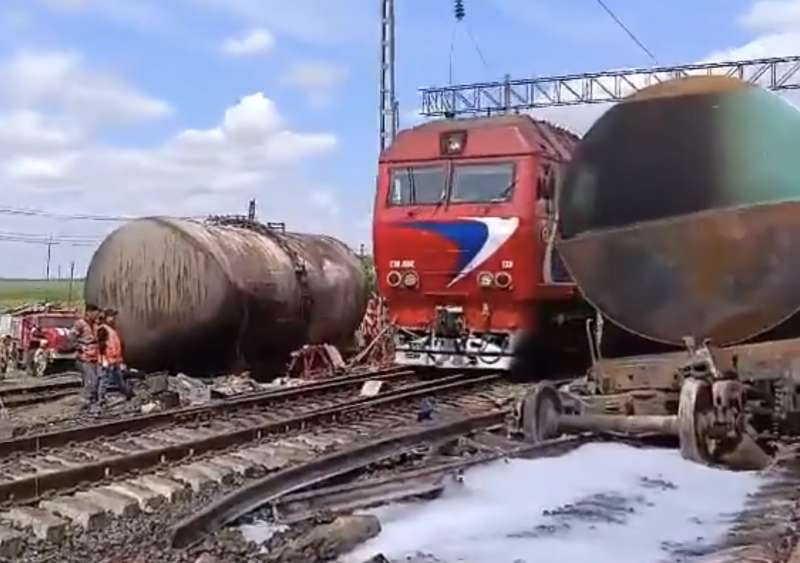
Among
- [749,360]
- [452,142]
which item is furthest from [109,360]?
[749,360]

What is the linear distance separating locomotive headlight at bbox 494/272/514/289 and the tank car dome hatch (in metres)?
4.67

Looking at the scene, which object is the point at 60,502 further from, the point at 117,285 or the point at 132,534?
the point at 117,285

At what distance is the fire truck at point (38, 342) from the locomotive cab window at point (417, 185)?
8033mm

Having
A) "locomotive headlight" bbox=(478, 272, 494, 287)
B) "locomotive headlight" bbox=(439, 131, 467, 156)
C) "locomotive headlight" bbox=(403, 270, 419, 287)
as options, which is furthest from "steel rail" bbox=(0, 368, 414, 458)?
"locomotive headlight" bbox=(439, 131, 467, 156)

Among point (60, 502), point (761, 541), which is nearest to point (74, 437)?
point (60, 502)

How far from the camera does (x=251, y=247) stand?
51.6 feet

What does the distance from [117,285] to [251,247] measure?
6.66ft

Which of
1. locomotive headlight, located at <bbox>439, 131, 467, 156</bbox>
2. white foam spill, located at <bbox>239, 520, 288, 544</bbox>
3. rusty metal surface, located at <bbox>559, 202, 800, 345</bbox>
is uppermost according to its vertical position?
locomotive headlight, located at <bbox>439, 131, 467, 156</bbox>

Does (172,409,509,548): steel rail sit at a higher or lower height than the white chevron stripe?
lower

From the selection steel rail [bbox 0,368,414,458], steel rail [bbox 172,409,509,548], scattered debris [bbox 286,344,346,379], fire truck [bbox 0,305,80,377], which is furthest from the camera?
fire truck [bbox 0,305,80,377]

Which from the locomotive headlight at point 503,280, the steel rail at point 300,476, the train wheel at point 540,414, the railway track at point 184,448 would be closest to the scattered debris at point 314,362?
→ the railway track at point 184,448

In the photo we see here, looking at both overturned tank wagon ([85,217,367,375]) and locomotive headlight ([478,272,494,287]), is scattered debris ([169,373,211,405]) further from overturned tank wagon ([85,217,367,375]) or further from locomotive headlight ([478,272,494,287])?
locomotive headlight ([478,272,494,287])

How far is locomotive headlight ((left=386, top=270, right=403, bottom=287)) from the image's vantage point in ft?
42.7

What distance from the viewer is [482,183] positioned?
12750 mm
